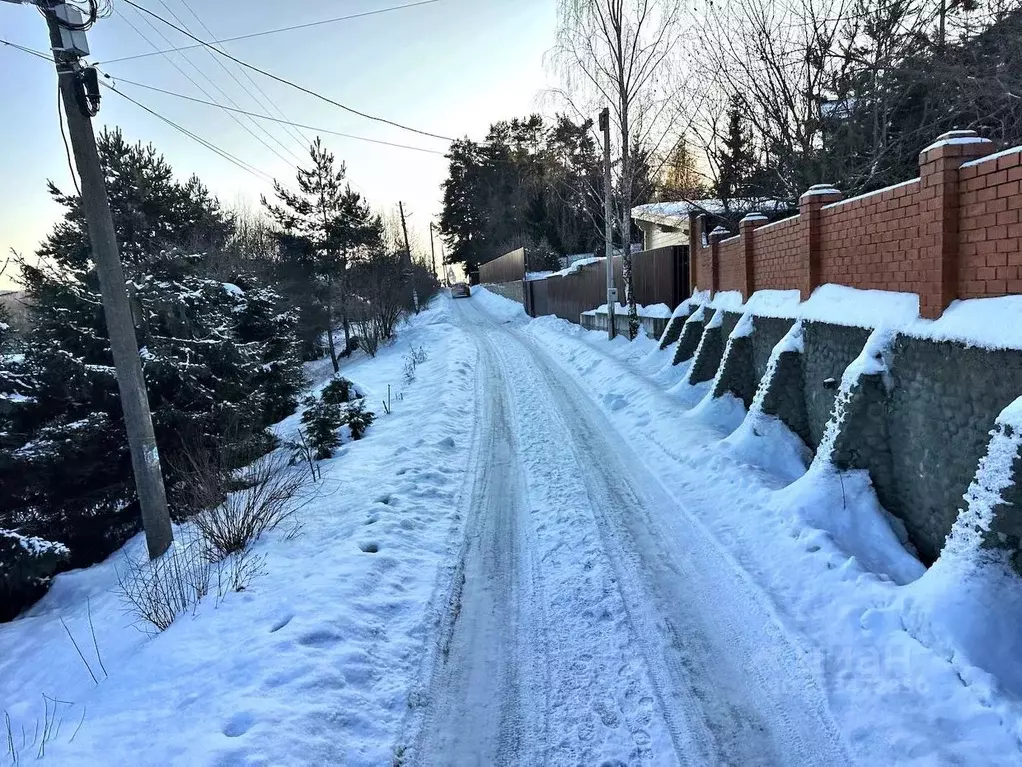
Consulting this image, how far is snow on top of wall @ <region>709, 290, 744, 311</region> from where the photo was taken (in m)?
9.96

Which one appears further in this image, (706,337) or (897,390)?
(706,337)

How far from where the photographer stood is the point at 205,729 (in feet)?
9.69

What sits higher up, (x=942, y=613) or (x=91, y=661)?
(x=942, y=613)

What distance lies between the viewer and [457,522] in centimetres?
593

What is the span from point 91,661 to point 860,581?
19.5ft

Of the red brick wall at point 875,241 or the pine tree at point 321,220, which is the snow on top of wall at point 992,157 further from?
the pine tree at point 321,220

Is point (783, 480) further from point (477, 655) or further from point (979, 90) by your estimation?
point (979, 90)

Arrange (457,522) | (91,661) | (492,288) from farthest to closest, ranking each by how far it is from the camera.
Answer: (492,288)
(457,522)
(91,661)

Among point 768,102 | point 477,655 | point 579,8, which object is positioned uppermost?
point 579,8

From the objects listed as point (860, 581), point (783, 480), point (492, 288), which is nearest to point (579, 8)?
point (783, 480)

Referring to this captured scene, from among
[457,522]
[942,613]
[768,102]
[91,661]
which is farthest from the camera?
[768,102]

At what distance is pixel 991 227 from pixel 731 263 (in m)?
6.75

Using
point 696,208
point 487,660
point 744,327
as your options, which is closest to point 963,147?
point 744,327

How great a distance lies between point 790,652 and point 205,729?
336cm
